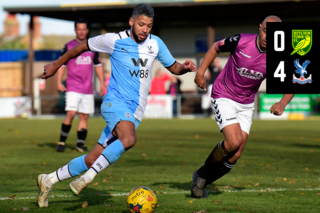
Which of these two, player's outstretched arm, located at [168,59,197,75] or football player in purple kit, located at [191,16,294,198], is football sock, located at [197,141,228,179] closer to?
football player in purple kit, located at [191,16,294,198]

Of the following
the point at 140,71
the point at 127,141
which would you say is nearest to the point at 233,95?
the point at 140,71

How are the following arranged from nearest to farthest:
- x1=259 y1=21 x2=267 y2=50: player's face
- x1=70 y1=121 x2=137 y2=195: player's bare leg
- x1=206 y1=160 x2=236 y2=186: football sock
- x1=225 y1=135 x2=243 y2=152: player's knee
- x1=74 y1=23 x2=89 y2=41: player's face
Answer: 1. x1=70 y1=121 x2=137 y2=195: player's bare leg
2. x1=259 y1=21 x2=267 y2=50: player's face
3. x1=225 y1=135 x2=243 y2=152: player's knee
4. x1=206 y1=160 x2=236 y2=186: football sock
5. x1=74 y1=23 x2=89 y2=41: player's face

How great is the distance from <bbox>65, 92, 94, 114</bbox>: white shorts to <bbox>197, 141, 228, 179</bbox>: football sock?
5098 mm

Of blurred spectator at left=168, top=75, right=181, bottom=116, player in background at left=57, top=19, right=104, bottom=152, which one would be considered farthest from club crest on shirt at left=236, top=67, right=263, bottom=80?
blurred spectator at left=168, top=75, right=181, bottom=116

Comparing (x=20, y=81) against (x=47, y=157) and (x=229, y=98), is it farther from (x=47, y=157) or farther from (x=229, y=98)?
(x=229, y=98)

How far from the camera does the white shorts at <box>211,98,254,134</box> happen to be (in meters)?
6.06

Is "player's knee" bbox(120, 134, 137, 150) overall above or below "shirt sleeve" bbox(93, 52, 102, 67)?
below

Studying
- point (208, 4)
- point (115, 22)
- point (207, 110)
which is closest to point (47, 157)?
point (207, 110)

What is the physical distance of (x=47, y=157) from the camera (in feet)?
32.5

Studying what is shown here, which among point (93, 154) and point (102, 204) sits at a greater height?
point (93, 154)

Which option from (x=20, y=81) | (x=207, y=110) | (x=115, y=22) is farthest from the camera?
(x=20, y=81)

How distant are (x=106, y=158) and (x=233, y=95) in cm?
198

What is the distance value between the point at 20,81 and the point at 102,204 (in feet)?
118

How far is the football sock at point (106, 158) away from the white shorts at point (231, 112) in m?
1.51
